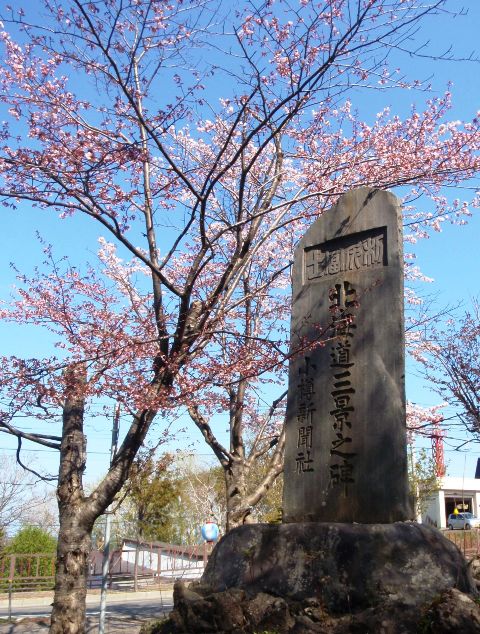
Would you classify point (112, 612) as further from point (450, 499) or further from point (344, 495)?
point (450, 499)

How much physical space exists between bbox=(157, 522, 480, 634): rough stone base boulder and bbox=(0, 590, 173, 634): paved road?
573 cm

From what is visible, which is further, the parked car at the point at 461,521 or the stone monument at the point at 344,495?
the parked car at the point at 461,521

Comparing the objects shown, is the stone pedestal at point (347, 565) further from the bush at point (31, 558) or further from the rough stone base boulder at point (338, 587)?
the bush at point (31, 558)

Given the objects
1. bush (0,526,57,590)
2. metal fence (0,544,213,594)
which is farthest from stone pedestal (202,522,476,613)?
bush (0,526,57,590)

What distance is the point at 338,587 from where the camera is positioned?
458 centimetres

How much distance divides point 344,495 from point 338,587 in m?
1.03

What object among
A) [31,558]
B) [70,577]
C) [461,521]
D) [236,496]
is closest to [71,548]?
[70,577]

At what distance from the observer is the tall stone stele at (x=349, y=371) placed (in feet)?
17.7

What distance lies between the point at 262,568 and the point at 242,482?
5.59 metres

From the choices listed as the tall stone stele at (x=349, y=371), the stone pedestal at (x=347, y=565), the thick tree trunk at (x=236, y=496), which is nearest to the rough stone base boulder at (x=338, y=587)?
the stone pedestal at (x=347, y=565)

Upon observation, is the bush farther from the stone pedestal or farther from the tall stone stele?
the stone pedestal

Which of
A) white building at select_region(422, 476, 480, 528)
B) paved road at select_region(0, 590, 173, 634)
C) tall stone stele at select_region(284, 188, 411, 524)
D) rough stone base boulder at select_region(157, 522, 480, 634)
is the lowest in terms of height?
paved road at select_region(0, 590, 173, 634)

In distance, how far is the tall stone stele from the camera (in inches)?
212

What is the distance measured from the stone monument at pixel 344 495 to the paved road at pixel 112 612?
18.2 feet
